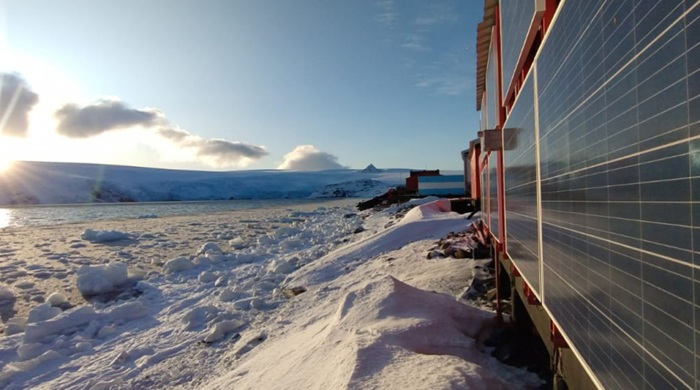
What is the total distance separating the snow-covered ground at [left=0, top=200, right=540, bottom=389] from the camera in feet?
10.5

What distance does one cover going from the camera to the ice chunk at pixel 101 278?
8.90 metres

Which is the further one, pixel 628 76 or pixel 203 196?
pixel 203 196

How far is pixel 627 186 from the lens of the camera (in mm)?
1052

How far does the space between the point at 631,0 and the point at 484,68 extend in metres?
7.47

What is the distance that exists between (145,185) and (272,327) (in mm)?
97407

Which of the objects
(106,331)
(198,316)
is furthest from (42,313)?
(198,316)

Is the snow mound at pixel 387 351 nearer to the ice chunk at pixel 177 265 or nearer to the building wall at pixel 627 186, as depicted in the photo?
the building wall at pixel 627 186

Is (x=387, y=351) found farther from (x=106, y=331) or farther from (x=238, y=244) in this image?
(x=238, y=244)

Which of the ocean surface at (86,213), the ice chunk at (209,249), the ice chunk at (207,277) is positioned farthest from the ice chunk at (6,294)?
the ocean surface at (86,213)

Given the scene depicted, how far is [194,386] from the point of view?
437cm

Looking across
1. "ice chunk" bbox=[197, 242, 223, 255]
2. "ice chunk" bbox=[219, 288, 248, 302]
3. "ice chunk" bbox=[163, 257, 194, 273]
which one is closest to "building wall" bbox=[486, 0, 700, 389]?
"ice chunk" bbox=[219, 288, 248, 302]

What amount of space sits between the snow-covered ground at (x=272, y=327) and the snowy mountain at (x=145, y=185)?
3198 inches

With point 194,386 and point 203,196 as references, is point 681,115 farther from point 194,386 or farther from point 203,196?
point 203,196

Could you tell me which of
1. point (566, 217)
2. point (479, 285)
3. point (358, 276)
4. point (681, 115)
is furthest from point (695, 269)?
point (358, 276)
